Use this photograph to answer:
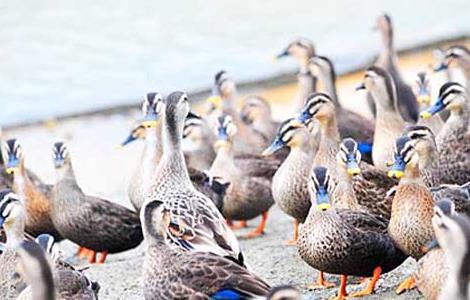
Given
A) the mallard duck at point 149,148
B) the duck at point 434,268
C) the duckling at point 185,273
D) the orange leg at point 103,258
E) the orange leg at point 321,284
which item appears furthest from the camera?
the mallard duck at point 149,148

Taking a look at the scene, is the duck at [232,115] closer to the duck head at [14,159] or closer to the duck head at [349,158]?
the duck head at [14,159]

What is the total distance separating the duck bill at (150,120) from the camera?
10086mm

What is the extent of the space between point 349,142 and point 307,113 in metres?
1.24

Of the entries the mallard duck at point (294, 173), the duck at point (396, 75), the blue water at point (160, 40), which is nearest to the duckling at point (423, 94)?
the duck at point (396, 75)

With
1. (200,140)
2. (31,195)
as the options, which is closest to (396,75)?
(200,140)

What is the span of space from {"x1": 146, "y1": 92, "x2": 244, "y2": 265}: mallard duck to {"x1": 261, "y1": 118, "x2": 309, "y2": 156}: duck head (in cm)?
102

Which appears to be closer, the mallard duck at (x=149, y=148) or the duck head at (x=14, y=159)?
the mallard duck at (x=149, y=148)

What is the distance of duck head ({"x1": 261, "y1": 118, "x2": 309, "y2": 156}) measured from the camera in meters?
10.1

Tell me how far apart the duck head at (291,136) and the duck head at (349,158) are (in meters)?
1.03

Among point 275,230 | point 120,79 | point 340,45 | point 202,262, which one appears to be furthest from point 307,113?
point 340,45

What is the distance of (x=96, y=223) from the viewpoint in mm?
9703

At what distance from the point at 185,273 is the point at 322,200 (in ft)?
4.43

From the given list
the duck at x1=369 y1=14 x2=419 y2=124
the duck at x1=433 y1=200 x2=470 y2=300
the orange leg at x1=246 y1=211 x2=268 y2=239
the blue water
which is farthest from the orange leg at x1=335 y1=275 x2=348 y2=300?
the blue water

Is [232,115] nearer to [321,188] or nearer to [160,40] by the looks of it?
[321,188]
